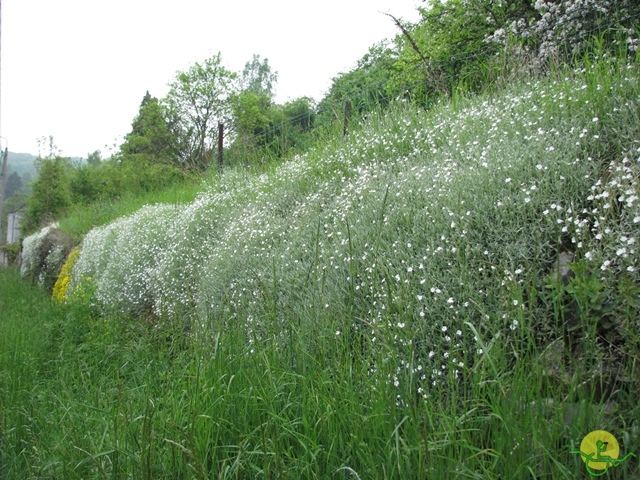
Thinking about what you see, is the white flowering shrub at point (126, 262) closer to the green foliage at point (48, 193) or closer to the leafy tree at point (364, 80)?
the leafy tree at point (364, 80)

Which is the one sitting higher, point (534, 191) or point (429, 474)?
point (534, 191)

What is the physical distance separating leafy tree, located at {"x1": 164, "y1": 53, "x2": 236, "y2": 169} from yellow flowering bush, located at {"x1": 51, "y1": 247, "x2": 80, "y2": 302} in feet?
26.8

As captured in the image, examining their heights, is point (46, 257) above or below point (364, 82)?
below

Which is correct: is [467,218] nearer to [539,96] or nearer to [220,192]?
[539,96]

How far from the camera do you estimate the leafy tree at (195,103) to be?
1850 centimetres

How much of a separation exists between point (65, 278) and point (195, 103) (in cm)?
1052

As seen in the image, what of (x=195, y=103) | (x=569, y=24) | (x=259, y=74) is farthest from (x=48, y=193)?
(x=259, y=74)

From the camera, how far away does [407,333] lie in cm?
206

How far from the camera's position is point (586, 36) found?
6.07 metres

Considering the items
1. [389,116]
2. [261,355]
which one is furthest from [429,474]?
[389,116]

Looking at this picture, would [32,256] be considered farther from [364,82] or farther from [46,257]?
[364,82]

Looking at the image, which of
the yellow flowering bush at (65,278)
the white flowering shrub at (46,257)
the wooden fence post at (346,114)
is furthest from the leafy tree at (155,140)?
the wooden fence post at (346,114)

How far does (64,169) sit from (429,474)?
78.8 feet

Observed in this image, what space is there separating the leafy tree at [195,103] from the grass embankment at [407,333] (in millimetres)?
14140
